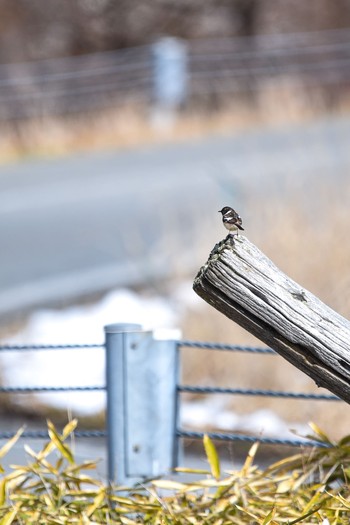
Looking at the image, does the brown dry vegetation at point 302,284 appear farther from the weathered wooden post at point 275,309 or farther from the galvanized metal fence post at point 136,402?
the weathered wooden post at point 275,309

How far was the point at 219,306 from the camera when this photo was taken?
3270 millimetres

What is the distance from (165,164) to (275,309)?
11.6 metres

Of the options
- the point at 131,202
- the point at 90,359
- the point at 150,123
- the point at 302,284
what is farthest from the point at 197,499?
the point at 150,123

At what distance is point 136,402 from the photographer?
439 cm

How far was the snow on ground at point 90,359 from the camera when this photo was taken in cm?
650

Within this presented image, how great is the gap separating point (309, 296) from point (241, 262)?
0.23 m

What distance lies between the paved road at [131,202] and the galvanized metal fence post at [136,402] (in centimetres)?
401

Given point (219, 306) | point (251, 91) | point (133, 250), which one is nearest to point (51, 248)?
point (133, 250)

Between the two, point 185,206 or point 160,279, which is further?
point 185,206

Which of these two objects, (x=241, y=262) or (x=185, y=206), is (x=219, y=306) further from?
(x=185, y=206)

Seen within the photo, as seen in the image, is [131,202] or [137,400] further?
[131,202]

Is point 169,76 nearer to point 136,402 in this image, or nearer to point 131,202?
point 131,202

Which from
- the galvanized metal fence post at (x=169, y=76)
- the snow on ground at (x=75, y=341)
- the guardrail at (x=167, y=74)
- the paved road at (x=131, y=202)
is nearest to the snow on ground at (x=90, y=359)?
the snow on ground at (x=75, y=341)

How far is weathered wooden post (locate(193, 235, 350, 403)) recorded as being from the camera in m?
3.21
